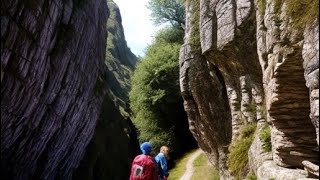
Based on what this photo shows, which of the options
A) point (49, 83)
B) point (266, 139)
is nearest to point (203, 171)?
point (266, 139)

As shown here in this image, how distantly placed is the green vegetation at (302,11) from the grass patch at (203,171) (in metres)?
18.2

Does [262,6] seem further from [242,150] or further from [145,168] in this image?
[145,168]

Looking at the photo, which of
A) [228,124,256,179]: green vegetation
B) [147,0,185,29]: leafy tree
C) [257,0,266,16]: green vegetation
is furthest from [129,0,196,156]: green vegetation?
[257,0,266,16]: green vegetation

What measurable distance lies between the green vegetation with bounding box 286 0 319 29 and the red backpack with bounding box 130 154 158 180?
4.69 metres

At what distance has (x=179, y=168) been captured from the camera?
32.6 metres

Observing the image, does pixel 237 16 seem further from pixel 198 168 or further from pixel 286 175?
pixel 198 168

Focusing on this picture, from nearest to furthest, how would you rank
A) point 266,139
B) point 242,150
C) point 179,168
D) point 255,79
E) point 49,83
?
point 266,139, point 49,83, point 255,79, point 242,150, point 179,168

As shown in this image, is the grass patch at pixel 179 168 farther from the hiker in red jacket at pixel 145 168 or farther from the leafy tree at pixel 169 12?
the hiker in red jacket at pixel 145 168

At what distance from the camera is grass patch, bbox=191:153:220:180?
2679 cm

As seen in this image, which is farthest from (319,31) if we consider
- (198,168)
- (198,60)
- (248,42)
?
(198,168)

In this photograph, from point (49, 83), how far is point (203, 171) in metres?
18.5

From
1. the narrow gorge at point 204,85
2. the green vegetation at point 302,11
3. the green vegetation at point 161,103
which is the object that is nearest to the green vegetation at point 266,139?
the narrow gorge at point 204,85

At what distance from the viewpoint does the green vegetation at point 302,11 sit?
298 inches

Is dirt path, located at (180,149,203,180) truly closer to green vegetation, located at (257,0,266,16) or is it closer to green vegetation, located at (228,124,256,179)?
green vegetation, located at (228,124,256,179)
